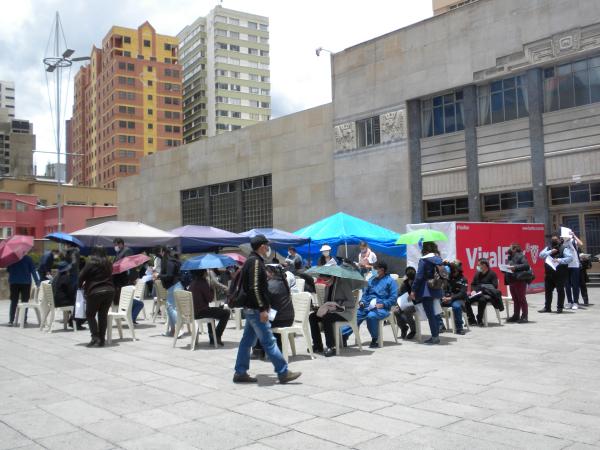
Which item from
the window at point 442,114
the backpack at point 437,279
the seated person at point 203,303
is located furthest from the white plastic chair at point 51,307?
the window at point 442,114

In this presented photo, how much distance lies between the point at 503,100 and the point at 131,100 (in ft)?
275

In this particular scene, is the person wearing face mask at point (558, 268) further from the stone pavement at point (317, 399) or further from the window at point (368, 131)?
the window at point (368, 131)

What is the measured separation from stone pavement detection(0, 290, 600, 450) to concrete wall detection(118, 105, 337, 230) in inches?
815

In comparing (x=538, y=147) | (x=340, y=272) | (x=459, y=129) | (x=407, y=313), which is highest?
(x=459, y=129)

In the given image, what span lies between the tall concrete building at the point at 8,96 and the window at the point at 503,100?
178174 millimetres

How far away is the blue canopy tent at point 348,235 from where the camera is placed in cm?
1709

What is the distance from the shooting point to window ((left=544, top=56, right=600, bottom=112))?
20281 mm

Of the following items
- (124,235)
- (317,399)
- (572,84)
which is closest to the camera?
(317,399)

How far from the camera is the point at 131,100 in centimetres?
9694

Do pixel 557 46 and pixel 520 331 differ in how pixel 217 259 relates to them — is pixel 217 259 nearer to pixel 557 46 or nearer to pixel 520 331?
pixel 520 331

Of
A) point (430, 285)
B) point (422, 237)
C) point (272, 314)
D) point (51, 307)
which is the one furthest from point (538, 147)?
point (51, 307)

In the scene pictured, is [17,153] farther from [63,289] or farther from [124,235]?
[63,289]

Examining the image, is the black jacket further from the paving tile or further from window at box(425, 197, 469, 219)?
window at box(425, 197, 469, 219)

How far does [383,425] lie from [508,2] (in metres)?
21.4
